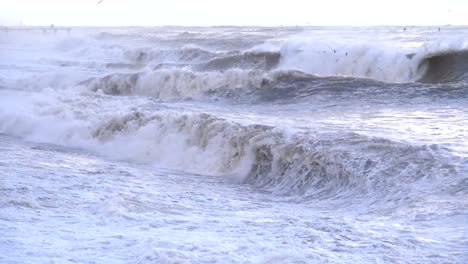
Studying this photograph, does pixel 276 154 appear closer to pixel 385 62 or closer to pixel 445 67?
pixel 445 67

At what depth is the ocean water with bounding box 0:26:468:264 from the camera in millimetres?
5570

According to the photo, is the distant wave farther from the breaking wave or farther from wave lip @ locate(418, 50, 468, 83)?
the breaking wave

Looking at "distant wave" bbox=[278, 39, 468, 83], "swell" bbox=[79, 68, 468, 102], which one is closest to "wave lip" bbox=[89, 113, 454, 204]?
"swell" bbox=[79, 68, 468, 102]

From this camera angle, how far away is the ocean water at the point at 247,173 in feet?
18.3

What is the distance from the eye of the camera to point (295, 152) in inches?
388

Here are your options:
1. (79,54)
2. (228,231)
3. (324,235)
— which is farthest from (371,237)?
(79,54)

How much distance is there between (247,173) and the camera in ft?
33.6

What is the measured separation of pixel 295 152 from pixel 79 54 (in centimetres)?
3652

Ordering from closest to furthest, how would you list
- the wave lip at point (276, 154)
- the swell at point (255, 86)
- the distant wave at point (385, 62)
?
the wave lip at point (276, 154) < the swell at point (255, 86) < the distant wave at point (385, 62)

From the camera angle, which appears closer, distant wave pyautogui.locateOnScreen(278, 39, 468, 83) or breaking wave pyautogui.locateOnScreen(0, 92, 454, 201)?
breaking wave pyautogui.locateOnScreen(0, 92, 454, 201)

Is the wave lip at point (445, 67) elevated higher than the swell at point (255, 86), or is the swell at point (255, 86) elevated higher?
the wave lip at point (445, 67)

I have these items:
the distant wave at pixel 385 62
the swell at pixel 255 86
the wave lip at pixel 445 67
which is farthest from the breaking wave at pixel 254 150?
the distant wave at pixel 385 62

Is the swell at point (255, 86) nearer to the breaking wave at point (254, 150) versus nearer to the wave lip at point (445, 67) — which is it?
the wave lip at point (445, 67)

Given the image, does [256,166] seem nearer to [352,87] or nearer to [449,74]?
[352,87]
